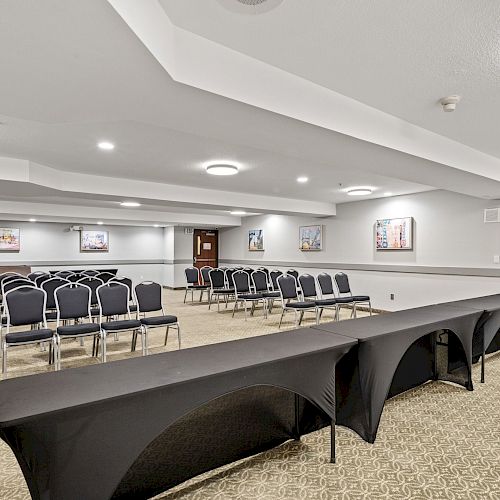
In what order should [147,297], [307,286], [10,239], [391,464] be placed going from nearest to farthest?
[391,464] < [147,297] < [307,286] < [10,239]

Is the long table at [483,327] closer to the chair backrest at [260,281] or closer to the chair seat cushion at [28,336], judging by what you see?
the chair seat cushion at [28,336]

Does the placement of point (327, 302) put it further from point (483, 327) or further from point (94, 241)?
point (94, 241)

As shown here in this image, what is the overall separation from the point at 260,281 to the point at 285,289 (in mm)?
1462

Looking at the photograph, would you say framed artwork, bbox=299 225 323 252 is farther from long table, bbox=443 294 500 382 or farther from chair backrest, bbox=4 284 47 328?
chair backrest, bbox=4 284 47 328

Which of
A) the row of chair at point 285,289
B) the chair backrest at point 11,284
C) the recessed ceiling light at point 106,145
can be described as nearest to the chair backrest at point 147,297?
the recessed ceiling light at point 106,145

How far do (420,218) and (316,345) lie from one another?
607 cm

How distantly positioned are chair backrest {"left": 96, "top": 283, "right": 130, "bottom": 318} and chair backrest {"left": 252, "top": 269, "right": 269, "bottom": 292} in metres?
3.83

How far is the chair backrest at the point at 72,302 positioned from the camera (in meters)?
4.57

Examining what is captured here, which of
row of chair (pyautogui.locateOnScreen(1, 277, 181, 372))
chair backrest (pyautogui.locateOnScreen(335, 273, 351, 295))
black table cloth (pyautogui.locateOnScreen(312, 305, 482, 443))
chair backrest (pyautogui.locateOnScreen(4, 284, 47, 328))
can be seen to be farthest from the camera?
chair backrest (pyautogui.locateOnScreen(335, 273, 351, 295))

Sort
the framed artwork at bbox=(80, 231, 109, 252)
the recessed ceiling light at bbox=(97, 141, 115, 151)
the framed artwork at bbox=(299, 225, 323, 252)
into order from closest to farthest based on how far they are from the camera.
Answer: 1. the recessed ceiling light at bbox=(97, 141, 115, 151)
2. the framed artwork at bbox=(299, 225, 323, 252)
3. the framed artwork at bbox=(80, 231, 109, 252)

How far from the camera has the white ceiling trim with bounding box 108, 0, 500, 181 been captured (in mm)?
1926

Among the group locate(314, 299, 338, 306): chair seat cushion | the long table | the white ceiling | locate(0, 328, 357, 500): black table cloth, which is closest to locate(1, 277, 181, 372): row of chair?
the white ceiling

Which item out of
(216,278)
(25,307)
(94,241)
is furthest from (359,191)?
(94,241)

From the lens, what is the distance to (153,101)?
2.45m
